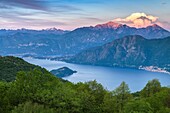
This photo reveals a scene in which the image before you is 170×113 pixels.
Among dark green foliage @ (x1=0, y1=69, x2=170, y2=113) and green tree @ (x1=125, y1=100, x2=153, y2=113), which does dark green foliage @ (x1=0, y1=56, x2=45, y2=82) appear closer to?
dark green foliage @ (x1=0, y1=69, x2=170, y2=113)

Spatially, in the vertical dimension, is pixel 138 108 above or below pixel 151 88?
below

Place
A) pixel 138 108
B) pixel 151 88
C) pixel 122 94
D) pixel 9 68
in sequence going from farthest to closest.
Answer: pixel 9 68 < pixel 151 88 < pixel 122 94 < pixel 138 108

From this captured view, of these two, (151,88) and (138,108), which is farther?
(151,88)

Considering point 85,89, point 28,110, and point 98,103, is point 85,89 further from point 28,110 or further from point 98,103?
point 28,110

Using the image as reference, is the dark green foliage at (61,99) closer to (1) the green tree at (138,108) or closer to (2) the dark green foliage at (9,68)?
(1) the green tree at (138,108)

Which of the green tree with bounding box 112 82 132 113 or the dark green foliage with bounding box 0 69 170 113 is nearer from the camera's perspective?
the dark green foliage with bounding box 0 69 170 113

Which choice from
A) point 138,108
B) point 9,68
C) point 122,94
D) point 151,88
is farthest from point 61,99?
point 9,68

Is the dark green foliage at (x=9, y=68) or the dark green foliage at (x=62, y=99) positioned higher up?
the dark green foliage at (x=62, y=99)

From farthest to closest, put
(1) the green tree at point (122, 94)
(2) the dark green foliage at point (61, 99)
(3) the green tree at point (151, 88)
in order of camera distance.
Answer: (3) the green tree at point (151, 88), (1) the green tree at point (122, 94), (2) the dark green foliage at point (61, 99)

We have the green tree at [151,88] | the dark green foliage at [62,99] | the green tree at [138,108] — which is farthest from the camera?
the green tree at [151,88]

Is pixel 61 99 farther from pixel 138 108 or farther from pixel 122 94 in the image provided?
pixel 138 108

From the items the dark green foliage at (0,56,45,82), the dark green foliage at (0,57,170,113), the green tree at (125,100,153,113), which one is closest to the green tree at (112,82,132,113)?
the dark green foliage at (0,57,170,113)

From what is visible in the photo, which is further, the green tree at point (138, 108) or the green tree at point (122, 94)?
the green tree at point (122, 94)

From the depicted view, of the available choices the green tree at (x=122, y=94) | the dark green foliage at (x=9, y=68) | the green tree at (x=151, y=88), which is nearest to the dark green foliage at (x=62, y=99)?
the green tree at (x=122, y=94)
